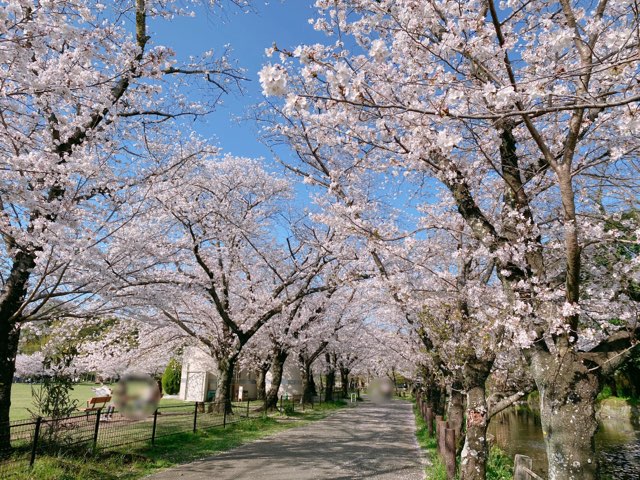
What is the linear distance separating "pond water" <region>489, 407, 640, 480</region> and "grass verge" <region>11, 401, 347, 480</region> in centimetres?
825

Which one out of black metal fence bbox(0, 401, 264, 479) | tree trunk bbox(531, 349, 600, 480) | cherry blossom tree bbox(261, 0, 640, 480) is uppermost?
cherry blossom tree bbox(261, 0, 640, 480)

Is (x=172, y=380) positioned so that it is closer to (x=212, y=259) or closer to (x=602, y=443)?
(x=212, y=259)

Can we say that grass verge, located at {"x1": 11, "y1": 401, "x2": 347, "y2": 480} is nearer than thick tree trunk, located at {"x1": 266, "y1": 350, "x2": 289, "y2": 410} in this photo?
Yes

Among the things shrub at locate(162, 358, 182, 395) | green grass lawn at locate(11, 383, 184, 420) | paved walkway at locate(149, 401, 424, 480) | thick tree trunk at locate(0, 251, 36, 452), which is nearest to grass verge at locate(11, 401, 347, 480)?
paved walkway at locate(149, 401, 424, 480)

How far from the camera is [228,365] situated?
16375 millimetres

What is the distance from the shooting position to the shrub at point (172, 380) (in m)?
31.8

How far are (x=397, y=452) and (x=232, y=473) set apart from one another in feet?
17.5

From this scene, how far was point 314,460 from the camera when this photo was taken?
32.0ft

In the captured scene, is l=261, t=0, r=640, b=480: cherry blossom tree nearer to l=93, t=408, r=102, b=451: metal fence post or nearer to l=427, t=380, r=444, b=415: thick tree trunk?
l=93, t=408, r=102, b=451: metal fence post

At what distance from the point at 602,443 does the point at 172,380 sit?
2666 centimetres

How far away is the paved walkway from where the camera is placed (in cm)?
806

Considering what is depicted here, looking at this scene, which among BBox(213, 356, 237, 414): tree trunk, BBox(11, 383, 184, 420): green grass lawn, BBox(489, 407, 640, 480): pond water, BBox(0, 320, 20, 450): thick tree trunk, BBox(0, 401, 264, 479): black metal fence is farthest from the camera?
BBox(213, 356, 237, 414): tree trunk

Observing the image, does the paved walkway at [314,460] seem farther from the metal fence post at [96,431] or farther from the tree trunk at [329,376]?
the tree trunk at [329,376]

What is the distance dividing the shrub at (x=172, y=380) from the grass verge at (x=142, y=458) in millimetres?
19330
